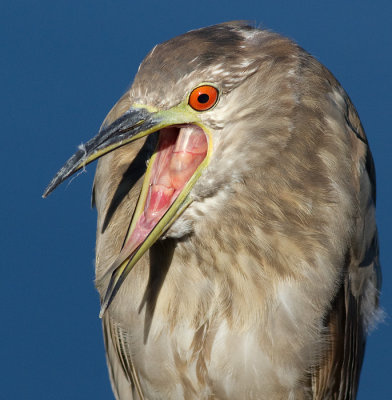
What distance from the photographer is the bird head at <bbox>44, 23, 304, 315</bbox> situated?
1472 mm

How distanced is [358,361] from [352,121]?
24.3 inches

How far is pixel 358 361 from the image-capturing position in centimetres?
204

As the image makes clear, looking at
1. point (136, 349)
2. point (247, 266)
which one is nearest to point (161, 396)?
point (136, 349)

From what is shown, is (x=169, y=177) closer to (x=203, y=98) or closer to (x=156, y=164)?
(x=156, y=164)

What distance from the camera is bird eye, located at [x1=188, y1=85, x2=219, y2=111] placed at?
1464mm

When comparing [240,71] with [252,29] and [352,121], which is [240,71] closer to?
[252,29]

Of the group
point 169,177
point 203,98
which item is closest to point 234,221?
point 169,177

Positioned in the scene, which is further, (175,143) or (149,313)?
(149,313)

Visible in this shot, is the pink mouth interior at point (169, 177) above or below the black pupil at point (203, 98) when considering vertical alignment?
below

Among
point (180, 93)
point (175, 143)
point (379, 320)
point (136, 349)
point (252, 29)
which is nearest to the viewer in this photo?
point (180, 93)

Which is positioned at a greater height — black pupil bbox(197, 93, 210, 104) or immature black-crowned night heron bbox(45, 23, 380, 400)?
black pupil bbox(197, 93, 210, 104)

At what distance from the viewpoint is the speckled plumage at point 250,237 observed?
1526 mm

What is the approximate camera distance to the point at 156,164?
1.58 metres

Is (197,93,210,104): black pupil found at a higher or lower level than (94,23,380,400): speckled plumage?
higher
